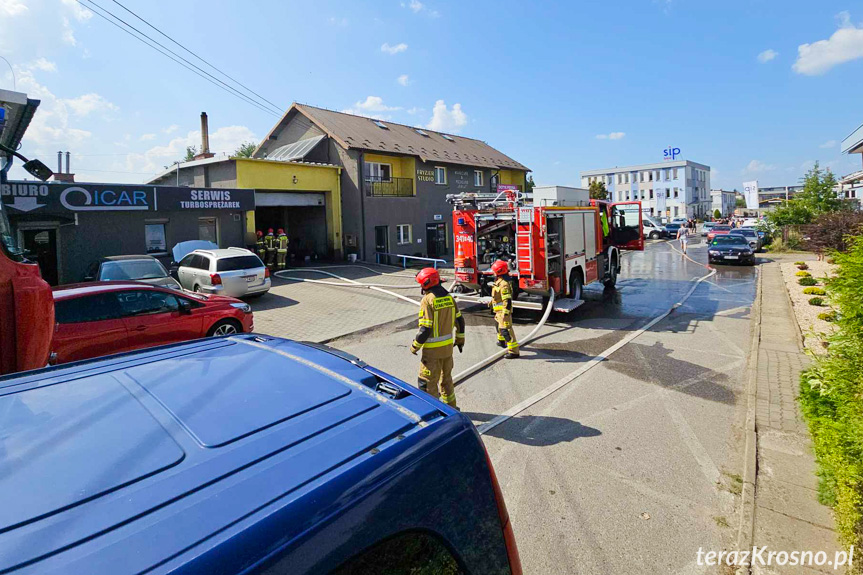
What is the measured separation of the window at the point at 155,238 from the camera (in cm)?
1683

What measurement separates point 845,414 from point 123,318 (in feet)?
29.0

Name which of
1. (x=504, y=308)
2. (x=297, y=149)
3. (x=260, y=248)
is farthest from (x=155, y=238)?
(x=504, y=308)

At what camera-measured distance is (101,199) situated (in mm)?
15070

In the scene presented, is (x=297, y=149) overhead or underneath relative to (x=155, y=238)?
overhead

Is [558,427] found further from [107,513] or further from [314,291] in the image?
[314,291]

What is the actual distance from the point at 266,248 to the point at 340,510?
64.6 ft

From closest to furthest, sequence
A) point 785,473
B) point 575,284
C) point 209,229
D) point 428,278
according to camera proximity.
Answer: point 785,473
point 428,278
point 575,284
point 209,229

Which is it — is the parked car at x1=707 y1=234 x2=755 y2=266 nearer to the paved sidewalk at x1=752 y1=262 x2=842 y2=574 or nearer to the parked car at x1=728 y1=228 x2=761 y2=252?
the parked car at x1=728 y1=228 x2=761 y2=252

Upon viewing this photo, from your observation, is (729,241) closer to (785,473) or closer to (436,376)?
(785,473)

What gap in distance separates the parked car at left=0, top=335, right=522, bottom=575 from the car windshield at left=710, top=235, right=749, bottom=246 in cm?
2630

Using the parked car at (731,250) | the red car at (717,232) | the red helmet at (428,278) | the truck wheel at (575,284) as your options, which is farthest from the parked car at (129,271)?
the red car at (717,232)

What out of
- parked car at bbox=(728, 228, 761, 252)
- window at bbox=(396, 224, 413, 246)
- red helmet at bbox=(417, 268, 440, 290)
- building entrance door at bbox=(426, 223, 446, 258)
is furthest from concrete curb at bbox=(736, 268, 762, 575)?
parked car at bbox=(728, 228, 761, 252)

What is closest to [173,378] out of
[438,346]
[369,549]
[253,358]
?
[253,358]

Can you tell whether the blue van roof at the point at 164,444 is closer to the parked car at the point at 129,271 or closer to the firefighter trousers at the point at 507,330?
the firefighter trousers at the point at 507,330
